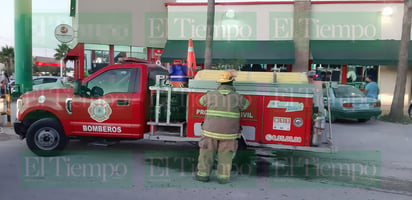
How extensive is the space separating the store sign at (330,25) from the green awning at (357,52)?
1.33ft

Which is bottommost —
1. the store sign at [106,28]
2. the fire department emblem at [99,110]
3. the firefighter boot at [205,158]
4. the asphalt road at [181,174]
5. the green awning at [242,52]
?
the asphalt road at [181,174]

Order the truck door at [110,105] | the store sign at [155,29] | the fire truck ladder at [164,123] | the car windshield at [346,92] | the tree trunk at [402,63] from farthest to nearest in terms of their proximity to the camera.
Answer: the store sign at [155,29], the tree trunk at [402,63], the car windshield at [346,92], the truck door at [110,105], the fire truck ladder at [164,123]

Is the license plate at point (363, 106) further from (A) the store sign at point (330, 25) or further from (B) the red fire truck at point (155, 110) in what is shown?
(B) the red fire truck at point (155, 110)

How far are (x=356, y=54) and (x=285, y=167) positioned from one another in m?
11.2

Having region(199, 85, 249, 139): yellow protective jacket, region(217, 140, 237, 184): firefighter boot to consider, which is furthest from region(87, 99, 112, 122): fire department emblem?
region(217, 140, 237, 184): firefighter boot

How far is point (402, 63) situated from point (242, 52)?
22.1ft

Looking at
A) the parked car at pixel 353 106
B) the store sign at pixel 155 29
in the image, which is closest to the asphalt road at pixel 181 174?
the parked car at pixel 353 106

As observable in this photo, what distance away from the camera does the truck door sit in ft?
21.2

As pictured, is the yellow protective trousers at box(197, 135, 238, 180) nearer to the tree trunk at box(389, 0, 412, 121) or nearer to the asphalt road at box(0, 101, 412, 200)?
the asphalt road at box(0, 101, 412, 200)

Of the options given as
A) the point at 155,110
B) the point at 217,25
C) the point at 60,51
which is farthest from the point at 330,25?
the point at 60,51

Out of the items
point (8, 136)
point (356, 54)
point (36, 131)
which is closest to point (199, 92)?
point (36, 131)

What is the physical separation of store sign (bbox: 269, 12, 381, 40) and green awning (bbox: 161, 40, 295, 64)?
0.84 meters

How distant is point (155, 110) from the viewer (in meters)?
6.27

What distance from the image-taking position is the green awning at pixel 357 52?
1559cm
